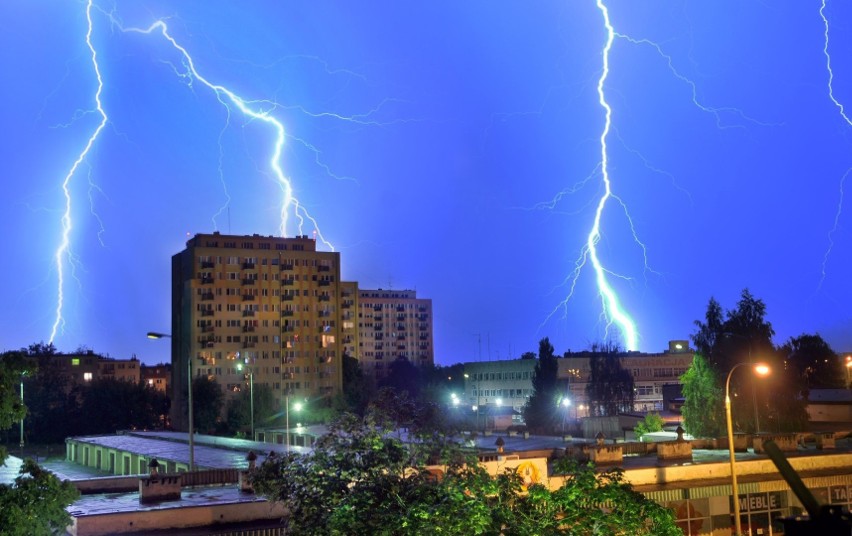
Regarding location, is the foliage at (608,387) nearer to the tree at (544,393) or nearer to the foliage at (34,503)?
the tree at (544,393)

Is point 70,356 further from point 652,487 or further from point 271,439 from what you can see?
point 652,487

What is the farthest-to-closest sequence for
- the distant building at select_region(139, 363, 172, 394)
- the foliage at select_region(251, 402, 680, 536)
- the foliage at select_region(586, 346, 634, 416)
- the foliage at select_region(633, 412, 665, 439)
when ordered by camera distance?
the distant building at select_region(139, 363, 172, 394), the foliage at select_region(586, 346, 634, 416), the foliage at select_region(633, 412, 665, 439), the foliage at select_region(251, 402, 680, 536)

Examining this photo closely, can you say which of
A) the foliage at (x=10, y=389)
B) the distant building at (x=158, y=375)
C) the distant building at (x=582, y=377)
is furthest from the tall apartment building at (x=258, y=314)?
the foliage at (x=10, y=389)

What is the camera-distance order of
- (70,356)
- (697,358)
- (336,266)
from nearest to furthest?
1. (697,358)
2. (336,266)
3. (70,356)

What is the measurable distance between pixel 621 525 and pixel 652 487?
955 centimetres

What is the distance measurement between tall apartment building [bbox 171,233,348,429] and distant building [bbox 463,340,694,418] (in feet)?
76.5

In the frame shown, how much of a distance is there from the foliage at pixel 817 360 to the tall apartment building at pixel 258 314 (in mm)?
58808

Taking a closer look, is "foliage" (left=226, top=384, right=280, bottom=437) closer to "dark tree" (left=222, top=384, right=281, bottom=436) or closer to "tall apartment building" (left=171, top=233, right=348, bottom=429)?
"dark tree" (left=222, top=384, right=281, bottom=436)

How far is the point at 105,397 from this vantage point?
96812mm

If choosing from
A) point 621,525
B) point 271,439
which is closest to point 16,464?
point 271,439

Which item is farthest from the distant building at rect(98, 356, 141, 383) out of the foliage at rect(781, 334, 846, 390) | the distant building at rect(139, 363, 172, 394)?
the foliage at rect(781, 334, 846, 390)

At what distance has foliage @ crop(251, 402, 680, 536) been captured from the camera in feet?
41.5

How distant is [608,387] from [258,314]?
152 feet

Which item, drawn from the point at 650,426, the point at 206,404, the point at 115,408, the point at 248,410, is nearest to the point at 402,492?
the point at 650,426
